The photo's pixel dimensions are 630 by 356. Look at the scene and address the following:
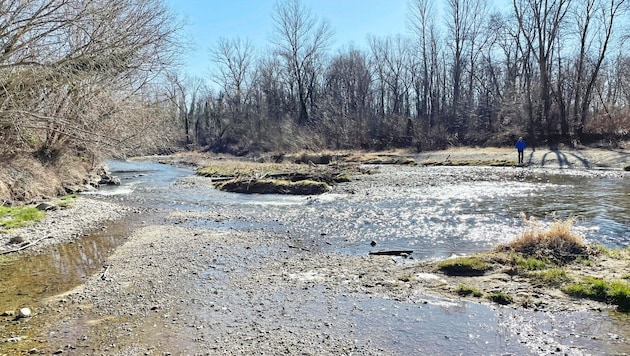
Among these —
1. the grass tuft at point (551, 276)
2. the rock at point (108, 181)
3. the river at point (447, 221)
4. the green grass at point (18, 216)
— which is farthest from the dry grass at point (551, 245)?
the rock at point (108, 181)

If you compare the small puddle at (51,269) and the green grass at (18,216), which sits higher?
the green grass at (18,216)

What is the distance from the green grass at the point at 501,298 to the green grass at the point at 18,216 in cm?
1294

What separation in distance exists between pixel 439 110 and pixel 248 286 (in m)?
53.1

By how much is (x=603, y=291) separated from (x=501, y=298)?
158 cm

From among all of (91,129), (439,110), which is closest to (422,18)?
(439,110)

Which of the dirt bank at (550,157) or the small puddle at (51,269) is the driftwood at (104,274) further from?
the dirt bank at (550,157)

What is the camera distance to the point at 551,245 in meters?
9.13

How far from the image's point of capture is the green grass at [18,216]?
1297 centimetres

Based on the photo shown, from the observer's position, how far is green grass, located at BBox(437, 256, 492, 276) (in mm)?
8430

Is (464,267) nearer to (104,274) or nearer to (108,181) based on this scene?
(104,274)

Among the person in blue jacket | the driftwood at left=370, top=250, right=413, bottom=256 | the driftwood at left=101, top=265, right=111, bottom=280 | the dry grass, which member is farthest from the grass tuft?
the person in blue jacket

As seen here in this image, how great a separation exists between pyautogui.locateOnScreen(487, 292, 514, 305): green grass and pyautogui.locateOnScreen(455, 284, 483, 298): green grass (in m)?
0.17

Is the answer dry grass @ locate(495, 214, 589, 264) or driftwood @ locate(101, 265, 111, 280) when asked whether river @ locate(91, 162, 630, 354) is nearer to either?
dry grass @ locate(495, 214, 589, 264)

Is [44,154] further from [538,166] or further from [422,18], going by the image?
[422,18]
